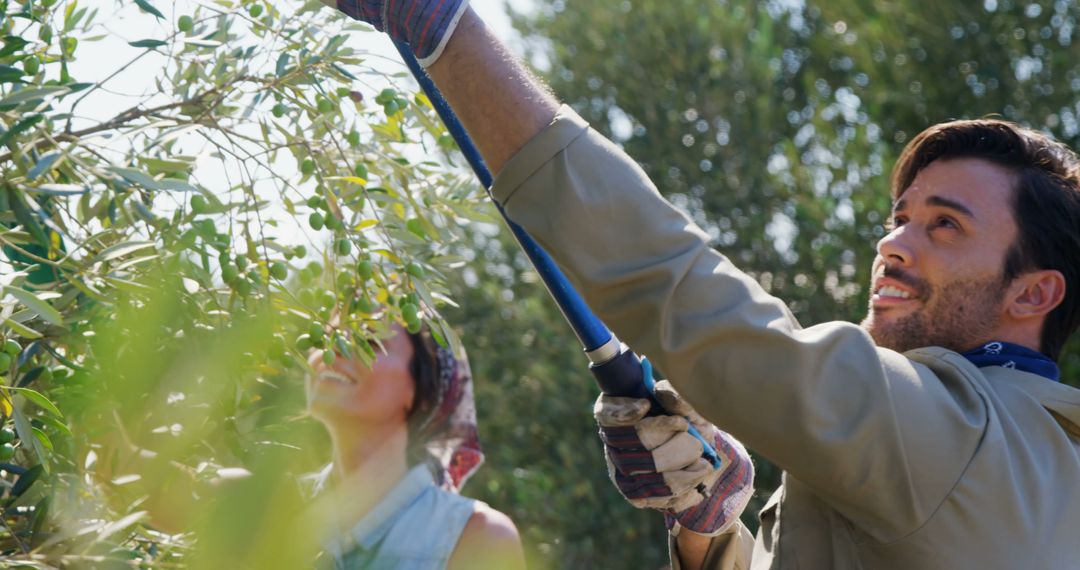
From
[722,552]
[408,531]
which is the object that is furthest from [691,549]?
[408,531]

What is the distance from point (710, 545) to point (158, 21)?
4.73 feet

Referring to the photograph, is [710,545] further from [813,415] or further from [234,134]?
[234,134]

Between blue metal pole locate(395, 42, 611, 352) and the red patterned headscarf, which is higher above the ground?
blue metal pole locate(395, 42, 611, 352)

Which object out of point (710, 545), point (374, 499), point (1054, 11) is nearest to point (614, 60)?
point (1054, 11)

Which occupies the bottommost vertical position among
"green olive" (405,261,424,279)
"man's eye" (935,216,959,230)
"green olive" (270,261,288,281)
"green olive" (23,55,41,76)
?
"green olive" (405,261,424,279)

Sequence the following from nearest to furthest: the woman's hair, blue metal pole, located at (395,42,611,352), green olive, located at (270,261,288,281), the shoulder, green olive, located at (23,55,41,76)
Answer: blue metal pole, located at (395,42,611,352), green olive, located at (23,55,41,76), green olive, located at (270,261,288,281), the shoulder, the woman's hair

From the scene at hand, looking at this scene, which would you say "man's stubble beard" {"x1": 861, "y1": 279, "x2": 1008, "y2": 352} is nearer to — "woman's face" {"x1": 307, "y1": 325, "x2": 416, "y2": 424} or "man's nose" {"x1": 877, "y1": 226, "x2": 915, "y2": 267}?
"man's nose" {"x1": 877, "y1": 226, "x2": 915, "y2": 267}

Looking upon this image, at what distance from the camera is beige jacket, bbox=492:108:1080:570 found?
5.57 ft

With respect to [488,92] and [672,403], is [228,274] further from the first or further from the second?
[672,403]

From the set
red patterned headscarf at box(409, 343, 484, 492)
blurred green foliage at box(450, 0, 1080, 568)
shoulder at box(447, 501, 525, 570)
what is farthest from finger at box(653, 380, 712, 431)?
blurred green foliage at box(450, 0, 1080, 568)

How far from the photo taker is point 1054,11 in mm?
8828

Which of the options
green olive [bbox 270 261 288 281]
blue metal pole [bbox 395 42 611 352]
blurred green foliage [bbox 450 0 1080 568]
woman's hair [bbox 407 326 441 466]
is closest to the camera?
blue metal pole [bbox 395 42 611 352]

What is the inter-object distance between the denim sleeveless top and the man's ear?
1.83 m

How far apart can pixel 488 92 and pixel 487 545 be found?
218 cm
